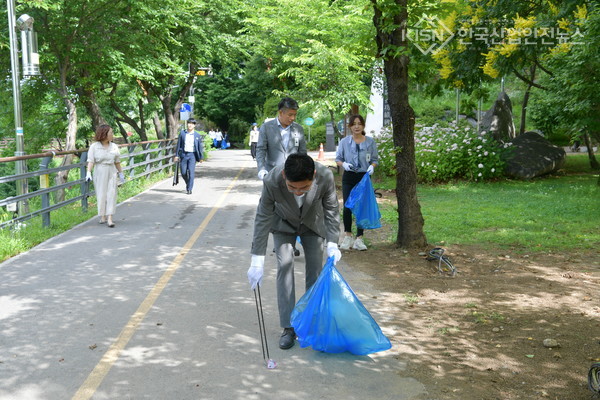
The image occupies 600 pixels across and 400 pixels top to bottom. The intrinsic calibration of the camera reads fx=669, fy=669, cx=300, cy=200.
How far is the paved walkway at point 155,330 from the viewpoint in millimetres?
4625

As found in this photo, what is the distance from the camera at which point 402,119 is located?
923 cm

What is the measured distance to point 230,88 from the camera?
204 feet

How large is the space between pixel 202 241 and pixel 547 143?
14.0m

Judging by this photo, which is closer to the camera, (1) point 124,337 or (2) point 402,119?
(1) point 124,337

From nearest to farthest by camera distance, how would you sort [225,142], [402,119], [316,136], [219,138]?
[402,119] → [316,136] → [219,138] → [225,142]

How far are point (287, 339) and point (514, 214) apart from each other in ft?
27.4

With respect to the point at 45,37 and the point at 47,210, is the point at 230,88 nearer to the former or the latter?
the point at 45,37

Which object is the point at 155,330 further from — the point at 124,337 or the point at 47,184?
the point at 47,184

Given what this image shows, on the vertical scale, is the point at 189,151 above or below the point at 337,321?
above

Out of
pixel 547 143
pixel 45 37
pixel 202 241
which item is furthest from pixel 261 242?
pixel 547 143

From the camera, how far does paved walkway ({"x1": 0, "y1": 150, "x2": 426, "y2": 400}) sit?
15.2 feet

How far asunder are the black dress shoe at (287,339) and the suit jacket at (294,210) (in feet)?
2.35

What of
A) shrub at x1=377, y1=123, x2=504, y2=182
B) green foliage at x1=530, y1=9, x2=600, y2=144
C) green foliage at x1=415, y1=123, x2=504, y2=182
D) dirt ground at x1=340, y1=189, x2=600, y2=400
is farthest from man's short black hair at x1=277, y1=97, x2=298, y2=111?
green foliage at x1=415, y1=123, x2=504, y2=182

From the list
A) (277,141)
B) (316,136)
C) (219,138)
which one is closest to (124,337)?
(277,141)
